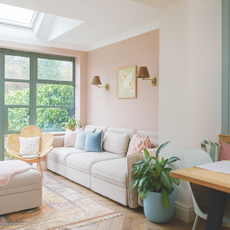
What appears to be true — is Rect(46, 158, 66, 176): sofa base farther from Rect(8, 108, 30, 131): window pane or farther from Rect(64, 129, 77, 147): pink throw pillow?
Rect(8, 108, 30, 131): window pane

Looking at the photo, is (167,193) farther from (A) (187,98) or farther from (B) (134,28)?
(B) (134,28)

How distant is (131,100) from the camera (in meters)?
4.42

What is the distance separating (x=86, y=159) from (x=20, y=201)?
116 centimetres

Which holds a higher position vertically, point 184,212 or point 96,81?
point 96,81

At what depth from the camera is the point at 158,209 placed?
103 inches

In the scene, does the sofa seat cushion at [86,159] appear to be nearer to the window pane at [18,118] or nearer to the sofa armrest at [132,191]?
the sofa armrest at [132,191]

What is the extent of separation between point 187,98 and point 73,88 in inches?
141

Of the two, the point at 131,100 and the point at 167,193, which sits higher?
the point at 131,100

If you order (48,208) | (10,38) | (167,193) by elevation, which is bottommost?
(48,208)

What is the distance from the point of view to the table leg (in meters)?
1.64

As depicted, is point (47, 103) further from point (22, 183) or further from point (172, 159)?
point (172, 159)

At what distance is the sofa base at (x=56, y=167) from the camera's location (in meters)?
4.35

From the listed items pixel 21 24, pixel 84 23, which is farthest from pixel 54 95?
pixel 84 23

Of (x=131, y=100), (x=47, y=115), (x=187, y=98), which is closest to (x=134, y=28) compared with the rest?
(x=131, y=100)
